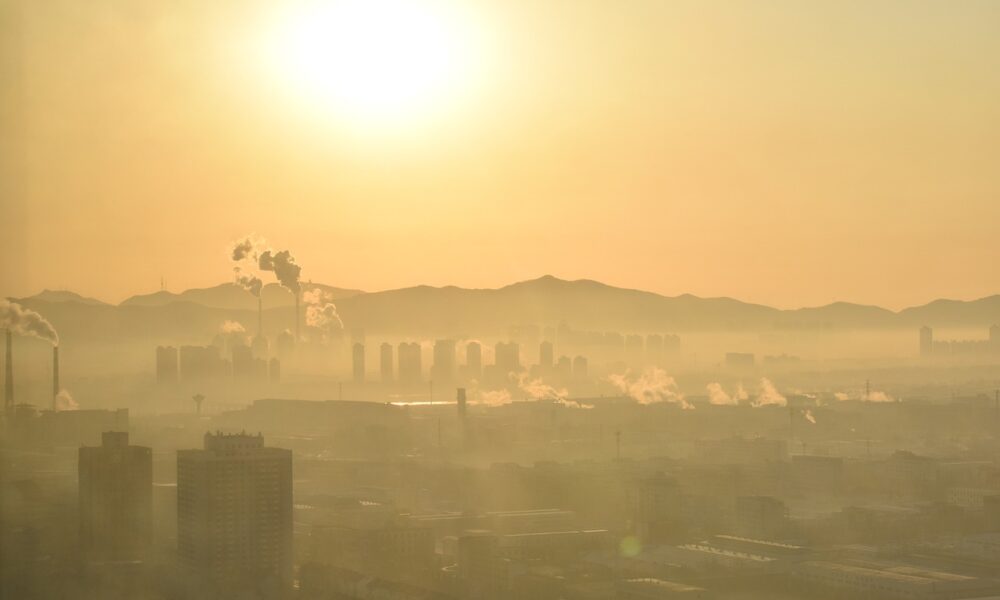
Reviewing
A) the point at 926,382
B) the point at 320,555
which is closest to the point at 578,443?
the point at 320,555

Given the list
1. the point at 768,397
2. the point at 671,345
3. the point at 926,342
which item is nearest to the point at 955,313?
the point at 926,342

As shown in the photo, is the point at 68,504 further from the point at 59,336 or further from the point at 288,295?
the point at 288,295

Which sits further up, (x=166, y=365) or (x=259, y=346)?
(x=259, y=346)

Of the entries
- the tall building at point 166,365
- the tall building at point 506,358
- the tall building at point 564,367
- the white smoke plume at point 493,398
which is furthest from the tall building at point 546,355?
the tall building at point 166,365

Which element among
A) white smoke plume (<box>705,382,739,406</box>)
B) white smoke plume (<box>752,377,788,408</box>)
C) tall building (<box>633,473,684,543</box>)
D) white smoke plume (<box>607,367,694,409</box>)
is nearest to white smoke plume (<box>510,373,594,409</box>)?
white smoke plume (<box>607,367,694,409</box>)

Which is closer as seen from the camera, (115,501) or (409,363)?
(115,501)

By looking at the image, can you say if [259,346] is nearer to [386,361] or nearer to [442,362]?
[386,361]

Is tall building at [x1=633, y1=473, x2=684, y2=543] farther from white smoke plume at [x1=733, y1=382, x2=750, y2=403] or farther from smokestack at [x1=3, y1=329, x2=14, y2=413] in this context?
white smoke plume at [x1=733, y1=382, x2=750, y2=403]
